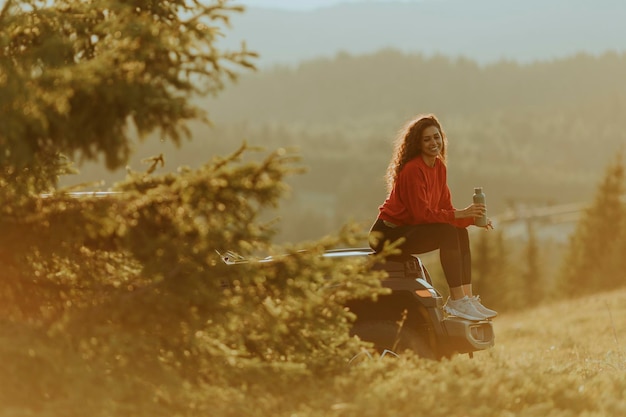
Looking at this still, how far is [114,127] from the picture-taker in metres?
4.55

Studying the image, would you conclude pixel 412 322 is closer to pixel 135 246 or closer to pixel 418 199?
pixel 418 199

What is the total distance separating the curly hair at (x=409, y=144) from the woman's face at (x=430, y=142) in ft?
0.13

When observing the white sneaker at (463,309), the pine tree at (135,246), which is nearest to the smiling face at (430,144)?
the white sneaker at (463,309)

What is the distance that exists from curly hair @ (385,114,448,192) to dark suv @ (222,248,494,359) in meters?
0.85

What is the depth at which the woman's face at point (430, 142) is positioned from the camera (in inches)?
274

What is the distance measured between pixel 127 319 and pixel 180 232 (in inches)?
21.2

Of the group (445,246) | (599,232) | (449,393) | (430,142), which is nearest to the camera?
(449,393)

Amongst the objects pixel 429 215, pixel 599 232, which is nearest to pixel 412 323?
pixel 429 215

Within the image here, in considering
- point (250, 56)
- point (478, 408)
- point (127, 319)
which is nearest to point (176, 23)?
point (250, 56)

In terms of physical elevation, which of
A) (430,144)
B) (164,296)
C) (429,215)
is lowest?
(429,215)

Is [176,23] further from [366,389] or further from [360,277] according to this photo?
[366,389]

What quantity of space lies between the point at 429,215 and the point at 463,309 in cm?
75

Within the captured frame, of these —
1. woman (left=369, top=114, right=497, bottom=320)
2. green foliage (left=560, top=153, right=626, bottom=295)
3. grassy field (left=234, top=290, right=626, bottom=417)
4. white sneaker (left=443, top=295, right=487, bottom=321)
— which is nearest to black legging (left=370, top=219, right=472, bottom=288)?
woman (left=369, top=114, right=497, bottom=320)

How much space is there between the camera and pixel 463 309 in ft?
22.0
